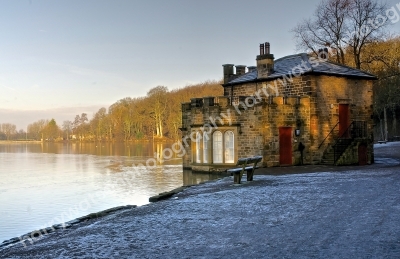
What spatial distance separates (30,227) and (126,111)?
98.5 m

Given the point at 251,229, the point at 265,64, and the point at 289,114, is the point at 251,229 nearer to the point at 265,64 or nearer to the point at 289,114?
the point at 289,114

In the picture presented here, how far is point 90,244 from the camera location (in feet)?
25.3

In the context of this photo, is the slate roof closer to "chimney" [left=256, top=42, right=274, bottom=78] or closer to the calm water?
"chimney" [left=256, top=42, right=274, bottom=78]

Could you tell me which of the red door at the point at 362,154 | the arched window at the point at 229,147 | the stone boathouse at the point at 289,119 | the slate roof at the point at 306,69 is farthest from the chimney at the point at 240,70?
the red door at the point at 362,154

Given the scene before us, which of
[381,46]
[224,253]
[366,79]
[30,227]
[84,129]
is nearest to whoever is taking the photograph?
[224,253]

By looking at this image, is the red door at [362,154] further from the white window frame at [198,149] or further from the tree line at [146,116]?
the tree line at [146,116]

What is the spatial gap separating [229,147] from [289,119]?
3467mm

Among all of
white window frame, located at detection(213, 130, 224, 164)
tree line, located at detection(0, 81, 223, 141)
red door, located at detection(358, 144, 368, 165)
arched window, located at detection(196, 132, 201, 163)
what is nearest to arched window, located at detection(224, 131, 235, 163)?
white window frame, located at detection(213, 130, 224, 164)

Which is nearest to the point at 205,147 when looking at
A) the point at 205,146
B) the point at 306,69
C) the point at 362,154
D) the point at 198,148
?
the point at 205,146

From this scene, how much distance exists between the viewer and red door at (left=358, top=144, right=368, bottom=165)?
73.7ft

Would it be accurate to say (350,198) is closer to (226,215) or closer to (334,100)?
(226,215)

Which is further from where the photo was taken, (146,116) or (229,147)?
(146,116)

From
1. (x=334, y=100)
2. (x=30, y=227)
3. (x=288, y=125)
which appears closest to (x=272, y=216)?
(x=30, y=227)

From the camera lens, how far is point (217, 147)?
22.5 m
